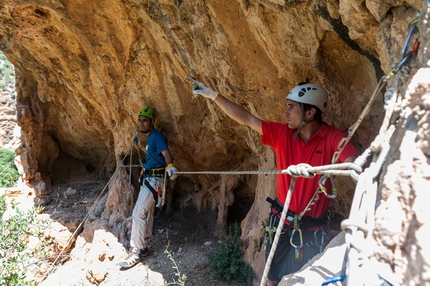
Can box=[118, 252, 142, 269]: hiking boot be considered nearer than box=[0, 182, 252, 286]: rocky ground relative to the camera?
No

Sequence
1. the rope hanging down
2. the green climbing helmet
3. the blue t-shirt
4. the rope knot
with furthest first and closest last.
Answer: the green climbing helmet
the blue t-shirt
the rope knot
the rope hanging down

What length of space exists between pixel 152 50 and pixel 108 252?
2993 mm

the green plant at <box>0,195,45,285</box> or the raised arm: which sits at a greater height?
the raised arm

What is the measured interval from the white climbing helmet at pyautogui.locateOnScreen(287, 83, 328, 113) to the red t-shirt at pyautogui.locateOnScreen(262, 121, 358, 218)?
0.59ft

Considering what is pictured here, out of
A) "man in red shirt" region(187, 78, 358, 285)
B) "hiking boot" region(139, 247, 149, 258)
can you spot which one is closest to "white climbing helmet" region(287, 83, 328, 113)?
"man in red shirt" region(187, 78, 358, 285)

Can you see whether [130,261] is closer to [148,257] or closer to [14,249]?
[148,257]

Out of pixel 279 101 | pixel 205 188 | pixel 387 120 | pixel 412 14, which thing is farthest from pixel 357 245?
pixel 205 188

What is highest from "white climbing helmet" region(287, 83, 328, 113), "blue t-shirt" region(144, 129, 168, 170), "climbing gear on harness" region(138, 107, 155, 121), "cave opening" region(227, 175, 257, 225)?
"white climbing helmet" region(287, 83, 328, 113)

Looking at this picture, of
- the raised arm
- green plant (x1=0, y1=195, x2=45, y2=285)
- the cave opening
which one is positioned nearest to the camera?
the raised arm

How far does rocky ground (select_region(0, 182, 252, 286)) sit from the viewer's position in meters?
4.10

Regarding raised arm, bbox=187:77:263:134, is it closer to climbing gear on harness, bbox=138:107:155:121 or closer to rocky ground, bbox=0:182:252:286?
rocky ground, bbox=0:182:252:286

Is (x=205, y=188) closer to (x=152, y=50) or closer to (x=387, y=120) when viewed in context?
(x=152, y=50)

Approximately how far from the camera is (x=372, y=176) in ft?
3.68

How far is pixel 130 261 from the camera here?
4.36 m
